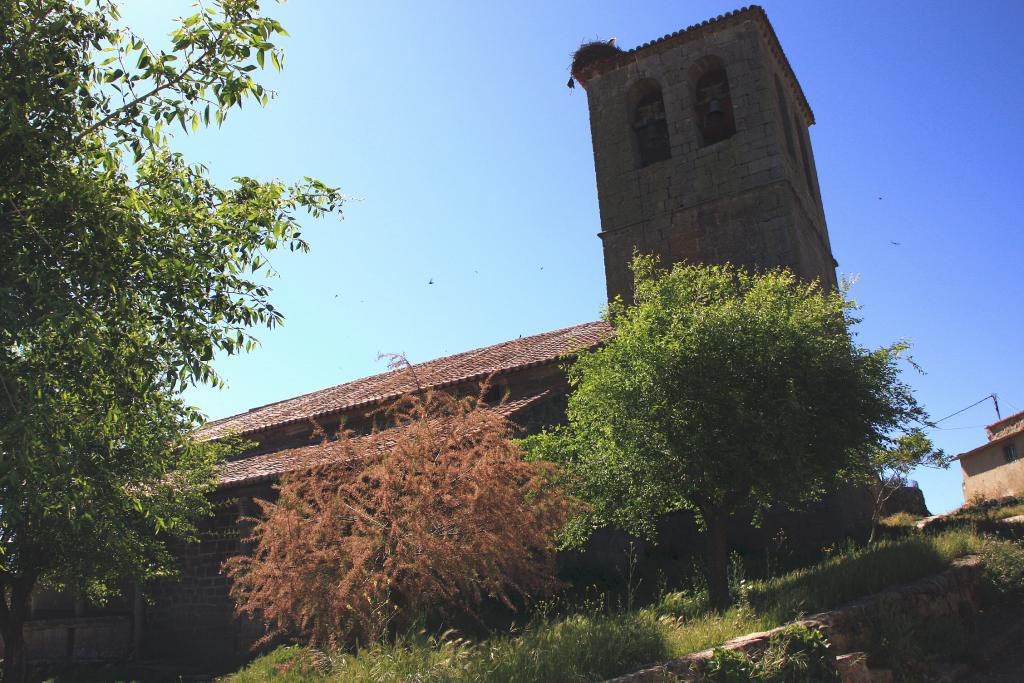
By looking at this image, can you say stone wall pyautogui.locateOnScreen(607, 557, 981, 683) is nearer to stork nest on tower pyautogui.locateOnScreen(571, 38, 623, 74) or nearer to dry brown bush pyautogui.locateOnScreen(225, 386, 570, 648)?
dry brown bush pyautogui.locateOnScreen(225, 386, 570, 648)

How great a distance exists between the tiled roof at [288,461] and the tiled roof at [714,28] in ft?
27.7

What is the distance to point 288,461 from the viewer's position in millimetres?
13461

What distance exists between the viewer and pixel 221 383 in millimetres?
6770

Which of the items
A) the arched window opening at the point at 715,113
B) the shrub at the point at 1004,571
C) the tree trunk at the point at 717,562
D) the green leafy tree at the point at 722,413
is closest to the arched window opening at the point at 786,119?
the arched window opening at the point at 715,113

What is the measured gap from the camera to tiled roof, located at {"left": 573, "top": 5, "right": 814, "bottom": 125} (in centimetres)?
1570

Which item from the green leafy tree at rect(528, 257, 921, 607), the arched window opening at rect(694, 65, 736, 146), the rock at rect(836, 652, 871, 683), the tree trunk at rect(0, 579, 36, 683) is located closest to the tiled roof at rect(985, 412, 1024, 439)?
the arched window opening at rect(694, 65, 736, 146)

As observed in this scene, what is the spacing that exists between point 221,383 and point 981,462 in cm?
2706

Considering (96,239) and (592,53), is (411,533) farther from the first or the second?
(592,53)

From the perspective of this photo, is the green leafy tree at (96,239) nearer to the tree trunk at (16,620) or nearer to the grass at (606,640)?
the grass at (606,640)

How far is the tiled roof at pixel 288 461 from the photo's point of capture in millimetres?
9094

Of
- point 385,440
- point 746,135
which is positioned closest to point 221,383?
point 385,440

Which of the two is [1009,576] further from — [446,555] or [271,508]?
[271,508]

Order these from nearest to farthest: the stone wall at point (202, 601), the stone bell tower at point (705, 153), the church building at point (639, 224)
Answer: the stone wall at point (202, 601) → the church building at point (639, 224) → the stone bell tower at point (705, 153)

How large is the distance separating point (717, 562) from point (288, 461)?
798 centimetres
